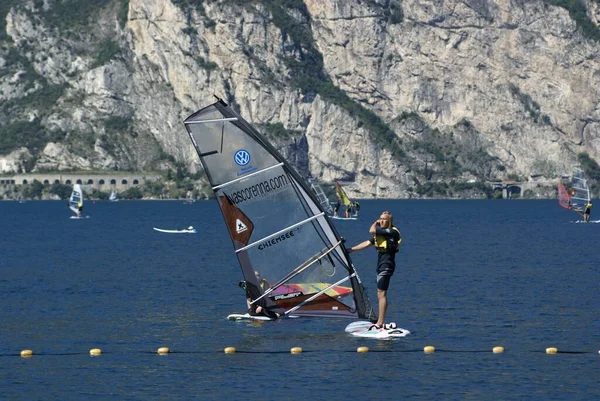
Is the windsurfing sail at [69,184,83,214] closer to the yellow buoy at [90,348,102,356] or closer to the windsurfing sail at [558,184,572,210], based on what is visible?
the windsurfing sail at [558,184,572,210]

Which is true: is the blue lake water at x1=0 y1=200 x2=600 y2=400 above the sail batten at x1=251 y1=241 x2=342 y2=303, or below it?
below

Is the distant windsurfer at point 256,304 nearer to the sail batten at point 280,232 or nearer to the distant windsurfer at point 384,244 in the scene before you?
the sail batten at point 280,232

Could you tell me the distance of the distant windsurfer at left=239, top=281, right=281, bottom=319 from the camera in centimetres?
4097

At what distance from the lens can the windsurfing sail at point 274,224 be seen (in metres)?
39.1

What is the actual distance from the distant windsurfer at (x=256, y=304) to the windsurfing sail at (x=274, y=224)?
0.13 metres

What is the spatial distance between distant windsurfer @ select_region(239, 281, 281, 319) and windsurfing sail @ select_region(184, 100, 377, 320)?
0.13 meters

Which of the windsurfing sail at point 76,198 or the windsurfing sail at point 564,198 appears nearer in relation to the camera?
the windsurfing sail at point 564,198

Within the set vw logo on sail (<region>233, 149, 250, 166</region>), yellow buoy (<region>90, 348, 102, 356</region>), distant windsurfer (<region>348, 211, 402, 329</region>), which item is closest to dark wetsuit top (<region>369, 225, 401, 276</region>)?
distant windsurfer (<region>348, 211, 402, 329</region>)

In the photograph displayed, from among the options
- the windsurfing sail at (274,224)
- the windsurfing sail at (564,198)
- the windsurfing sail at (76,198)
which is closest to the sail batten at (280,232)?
the windsurfing sail at (274,224)

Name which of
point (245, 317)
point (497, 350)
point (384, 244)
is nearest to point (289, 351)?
point (384, 244)

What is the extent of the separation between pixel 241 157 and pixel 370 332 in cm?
659

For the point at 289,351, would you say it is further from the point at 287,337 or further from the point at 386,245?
the point at 386,245

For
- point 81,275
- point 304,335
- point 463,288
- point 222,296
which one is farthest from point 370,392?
point 81,275

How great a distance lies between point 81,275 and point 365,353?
34778 mm
